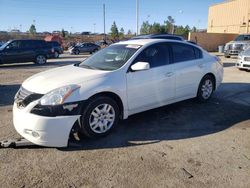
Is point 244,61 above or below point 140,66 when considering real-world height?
below

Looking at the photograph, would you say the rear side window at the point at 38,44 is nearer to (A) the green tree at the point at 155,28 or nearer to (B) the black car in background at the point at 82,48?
(B) the black car in background at the point at 82,48

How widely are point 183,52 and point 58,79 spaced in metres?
2.90

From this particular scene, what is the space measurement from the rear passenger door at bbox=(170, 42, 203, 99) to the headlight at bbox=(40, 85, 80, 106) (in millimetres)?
2453

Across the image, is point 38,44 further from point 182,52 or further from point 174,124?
point 174,124

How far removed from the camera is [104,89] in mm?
4496

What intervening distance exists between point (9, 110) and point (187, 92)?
4.03m

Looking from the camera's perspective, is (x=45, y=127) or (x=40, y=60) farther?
(x=40, y=60)

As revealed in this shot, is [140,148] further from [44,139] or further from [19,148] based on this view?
[19,148]

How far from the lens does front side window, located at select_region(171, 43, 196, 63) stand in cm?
584

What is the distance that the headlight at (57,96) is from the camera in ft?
13.3

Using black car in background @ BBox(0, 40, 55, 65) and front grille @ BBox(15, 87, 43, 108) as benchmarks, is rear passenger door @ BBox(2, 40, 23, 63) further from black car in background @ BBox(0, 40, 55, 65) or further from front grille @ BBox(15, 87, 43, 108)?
front grille @ BBox(15, 87, 43, 108)

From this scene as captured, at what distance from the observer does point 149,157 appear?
13.0 ft

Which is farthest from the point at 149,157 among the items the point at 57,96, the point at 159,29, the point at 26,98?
the point at 159,29

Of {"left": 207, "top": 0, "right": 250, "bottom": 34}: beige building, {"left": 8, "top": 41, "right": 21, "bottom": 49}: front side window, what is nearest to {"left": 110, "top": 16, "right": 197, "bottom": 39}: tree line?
{"left": 207, "top": 0, "right": 250, "bottom": 34}: beige building
